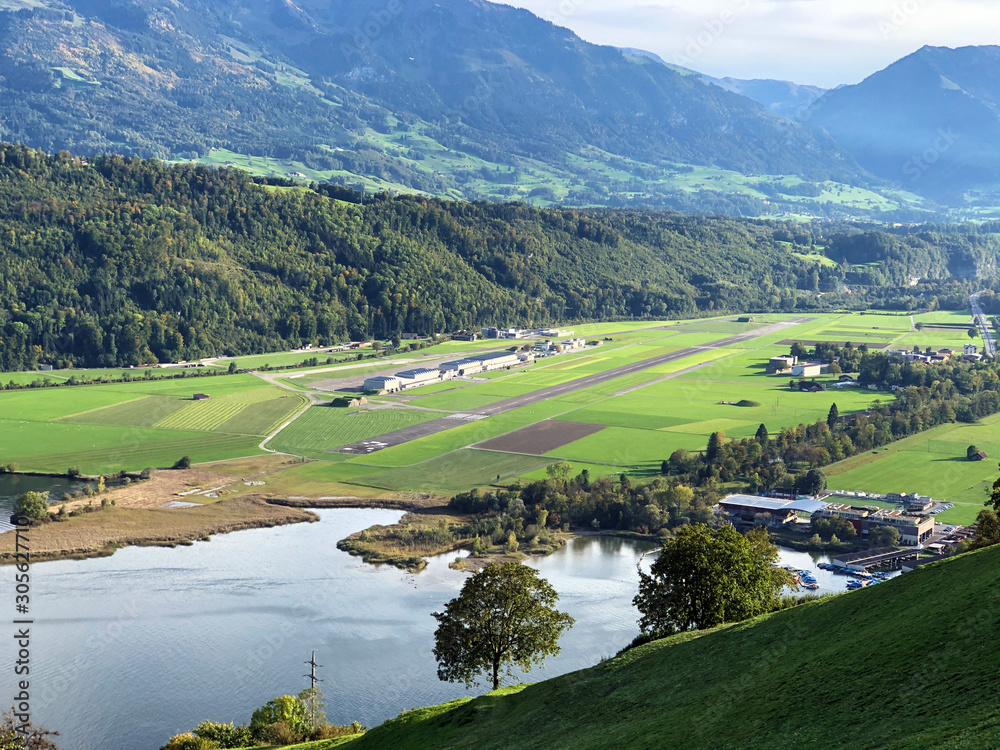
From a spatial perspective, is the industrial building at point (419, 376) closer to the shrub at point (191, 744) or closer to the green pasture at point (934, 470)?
the green pasture at point (934, 470)

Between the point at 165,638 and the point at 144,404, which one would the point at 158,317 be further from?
the point at 165,638

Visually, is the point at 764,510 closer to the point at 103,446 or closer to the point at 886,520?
the point at 886,520

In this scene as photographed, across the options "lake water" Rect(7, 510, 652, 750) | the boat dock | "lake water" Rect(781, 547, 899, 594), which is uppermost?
the boat dock

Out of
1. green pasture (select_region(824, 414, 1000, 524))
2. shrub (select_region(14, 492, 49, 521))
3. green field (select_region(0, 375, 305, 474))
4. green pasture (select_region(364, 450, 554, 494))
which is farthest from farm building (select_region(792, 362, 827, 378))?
shrub (select_region(14, 492, 49, 521))

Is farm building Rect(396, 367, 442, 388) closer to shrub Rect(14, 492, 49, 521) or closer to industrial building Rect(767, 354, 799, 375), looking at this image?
industrial building Rect(767, 354, 799, 375)

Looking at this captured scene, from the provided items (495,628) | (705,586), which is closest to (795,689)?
(705,586)

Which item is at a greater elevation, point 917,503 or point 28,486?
point 917,503
